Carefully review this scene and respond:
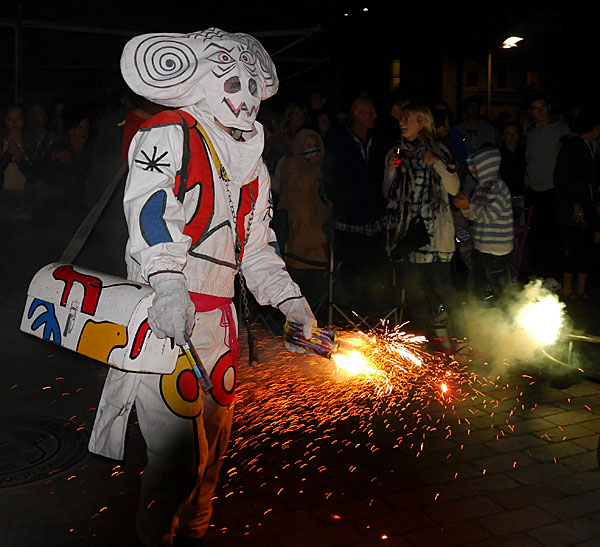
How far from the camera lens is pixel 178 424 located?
2.98m

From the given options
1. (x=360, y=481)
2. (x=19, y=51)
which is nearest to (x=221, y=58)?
(x=360, y=481)

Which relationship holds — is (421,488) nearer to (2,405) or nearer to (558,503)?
(558,503)

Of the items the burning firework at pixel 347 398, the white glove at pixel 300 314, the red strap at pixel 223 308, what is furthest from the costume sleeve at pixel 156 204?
the burning firework at pixel 347 398

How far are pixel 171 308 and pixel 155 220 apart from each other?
0.34 m

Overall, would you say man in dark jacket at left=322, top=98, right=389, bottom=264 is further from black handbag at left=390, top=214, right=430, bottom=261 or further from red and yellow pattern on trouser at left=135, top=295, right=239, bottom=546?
red and yellow pattern on trouser at left=135, top=295, right=239, bottom=546

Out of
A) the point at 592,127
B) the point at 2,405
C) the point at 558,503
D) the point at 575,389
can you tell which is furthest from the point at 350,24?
the point at 558,503

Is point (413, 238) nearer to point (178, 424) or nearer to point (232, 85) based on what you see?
point (232, 85)

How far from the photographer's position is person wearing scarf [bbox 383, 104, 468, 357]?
632cm

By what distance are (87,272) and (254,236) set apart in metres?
0.76

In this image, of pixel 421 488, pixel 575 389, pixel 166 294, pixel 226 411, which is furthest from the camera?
pixel 575 389

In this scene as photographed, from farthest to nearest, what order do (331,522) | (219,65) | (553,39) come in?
(553,39) < (331,522) < (219,65)

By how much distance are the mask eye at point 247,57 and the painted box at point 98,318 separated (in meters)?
1.00

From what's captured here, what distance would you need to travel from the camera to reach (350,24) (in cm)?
959

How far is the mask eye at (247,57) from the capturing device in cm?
311
